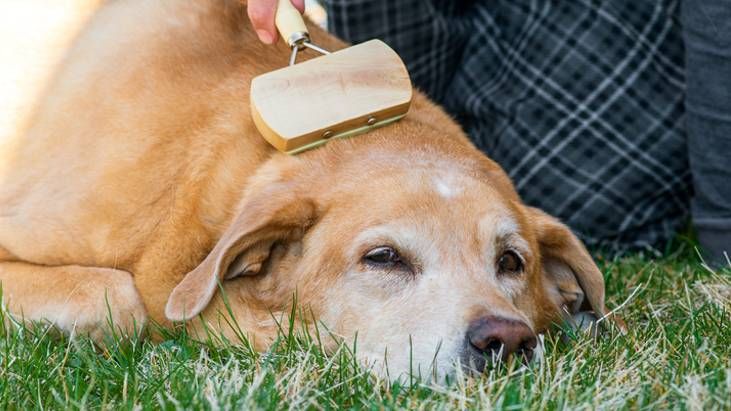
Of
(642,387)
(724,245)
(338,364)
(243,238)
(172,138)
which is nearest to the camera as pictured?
(642,387)

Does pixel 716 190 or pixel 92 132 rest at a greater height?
pixel 92 132

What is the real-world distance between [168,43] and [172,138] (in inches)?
14.7

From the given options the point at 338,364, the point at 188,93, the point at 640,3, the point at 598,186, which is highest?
the point at 188,93

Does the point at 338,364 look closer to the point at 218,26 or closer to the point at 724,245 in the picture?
the point at 218,26

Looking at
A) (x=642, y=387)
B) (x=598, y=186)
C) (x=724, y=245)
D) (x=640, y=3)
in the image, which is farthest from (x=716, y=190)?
(x=642, y=387)

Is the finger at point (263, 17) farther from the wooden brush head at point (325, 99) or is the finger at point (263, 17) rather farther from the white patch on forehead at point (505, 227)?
the white patch on forehead at point (505, 227)

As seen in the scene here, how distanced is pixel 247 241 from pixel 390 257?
0.40 m

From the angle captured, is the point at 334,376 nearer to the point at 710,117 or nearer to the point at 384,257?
the point at 384,257

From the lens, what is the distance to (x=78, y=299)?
3.23 meters

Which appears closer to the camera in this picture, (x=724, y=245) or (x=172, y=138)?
(x=172, y=138)

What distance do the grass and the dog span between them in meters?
0.10

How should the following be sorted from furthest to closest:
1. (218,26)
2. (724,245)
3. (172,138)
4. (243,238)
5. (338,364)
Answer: (724,245), (218,26), (172,138), (243,238), (338,364)

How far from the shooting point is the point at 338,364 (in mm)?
2736

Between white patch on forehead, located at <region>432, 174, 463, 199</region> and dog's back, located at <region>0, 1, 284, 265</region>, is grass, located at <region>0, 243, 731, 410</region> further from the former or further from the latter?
white patch on forehead, located at <region>432, 174, 463, 199</region>
